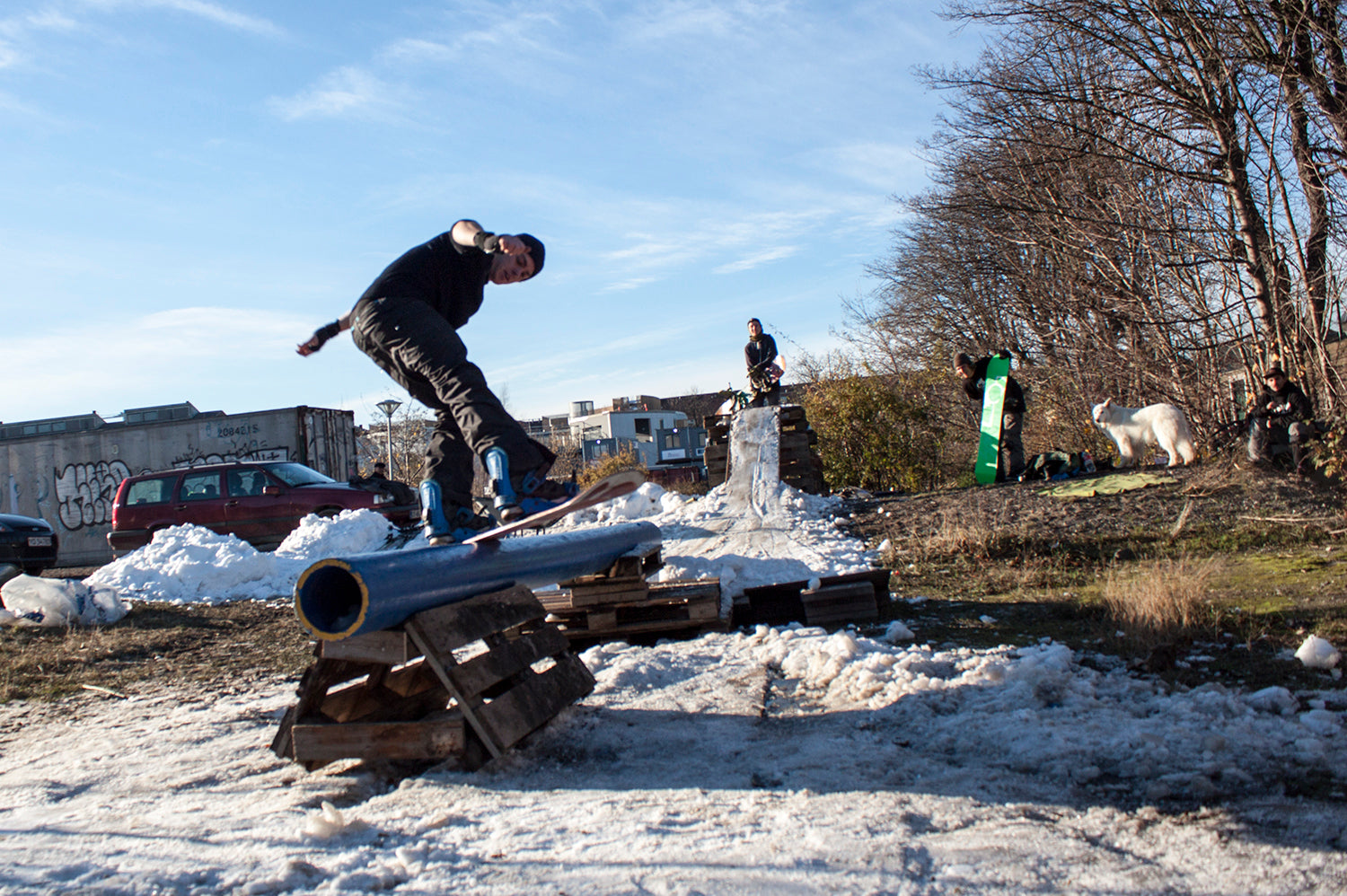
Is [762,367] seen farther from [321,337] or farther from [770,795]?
[770,795]

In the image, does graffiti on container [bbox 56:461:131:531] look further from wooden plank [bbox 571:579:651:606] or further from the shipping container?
wooden plank [bbox 571:579:651:606]

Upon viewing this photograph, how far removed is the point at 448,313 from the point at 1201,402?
11243 mm

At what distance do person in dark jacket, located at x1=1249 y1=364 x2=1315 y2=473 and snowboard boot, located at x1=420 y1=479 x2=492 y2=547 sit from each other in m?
8.63

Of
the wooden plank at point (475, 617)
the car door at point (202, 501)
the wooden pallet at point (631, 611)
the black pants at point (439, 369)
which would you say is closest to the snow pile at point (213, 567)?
the car door at point (202, 501)

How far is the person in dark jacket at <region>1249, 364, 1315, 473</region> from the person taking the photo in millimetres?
9164

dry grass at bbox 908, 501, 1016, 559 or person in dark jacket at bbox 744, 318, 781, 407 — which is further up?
person in dark jacket at bbox 744, 318, 781, 407

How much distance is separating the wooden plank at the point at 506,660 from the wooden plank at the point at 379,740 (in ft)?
0.42

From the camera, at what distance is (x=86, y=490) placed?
20453 millimetres

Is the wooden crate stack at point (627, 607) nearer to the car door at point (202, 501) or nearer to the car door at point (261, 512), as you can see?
the car door at point (261, 512)

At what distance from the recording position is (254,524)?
1341 cm

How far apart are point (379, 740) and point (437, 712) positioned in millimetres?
281

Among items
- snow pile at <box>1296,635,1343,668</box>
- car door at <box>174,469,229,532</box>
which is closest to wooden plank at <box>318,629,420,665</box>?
snow pile at <box>1296,635,1343,668</box>

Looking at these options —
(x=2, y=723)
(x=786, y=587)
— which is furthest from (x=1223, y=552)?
(x=2, y=723)

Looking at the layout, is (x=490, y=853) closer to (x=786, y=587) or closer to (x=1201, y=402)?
Result: (x=786, y=587)
